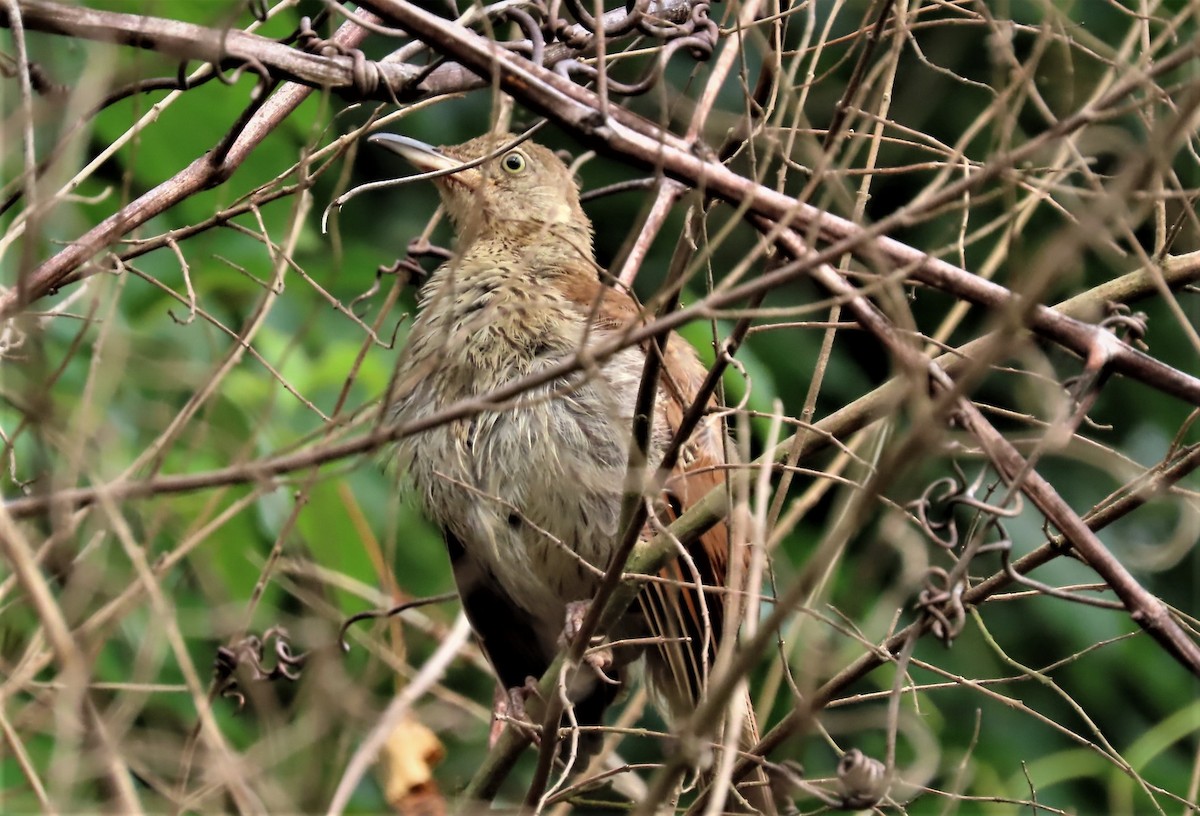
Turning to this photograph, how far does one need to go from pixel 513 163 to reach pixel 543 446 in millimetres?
1147

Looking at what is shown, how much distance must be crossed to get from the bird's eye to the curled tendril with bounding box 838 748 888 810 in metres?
2.64

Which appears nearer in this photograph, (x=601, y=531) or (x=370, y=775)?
(x=601, y=531)

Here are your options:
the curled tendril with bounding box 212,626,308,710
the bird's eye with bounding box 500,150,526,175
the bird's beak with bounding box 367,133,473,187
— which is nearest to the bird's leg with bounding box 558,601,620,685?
the curled tendril with bounding box 212,626,308,710

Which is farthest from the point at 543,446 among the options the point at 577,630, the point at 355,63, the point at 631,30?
the point at 355,63

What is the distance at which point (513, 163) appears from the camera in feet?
13.8

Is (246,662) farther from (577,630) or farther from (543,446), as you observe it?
(543,446)

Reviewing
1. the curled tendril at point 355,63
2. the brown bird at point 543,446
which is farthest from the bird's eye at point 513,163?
the curled tendril at point 355,63

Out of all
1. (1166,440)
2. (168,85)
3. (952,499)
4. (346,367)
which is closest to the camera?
(952,499)

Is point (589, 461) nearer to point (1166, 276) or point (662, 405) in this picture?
point (662, 405)

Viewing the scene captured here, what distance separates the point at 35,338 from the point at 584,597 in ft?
8.18

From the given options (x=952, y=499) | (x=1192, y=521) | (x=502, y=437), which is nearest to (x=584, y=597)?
(x=502, y=437)

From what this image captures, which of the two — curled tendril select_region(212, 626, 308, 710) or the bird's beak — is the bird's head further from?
curled tendril select_region(212, 626, 308, 710)

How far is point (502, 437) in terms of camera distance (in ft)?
11.4

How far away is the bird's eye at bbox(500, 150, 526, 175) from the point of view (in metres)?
4.19
